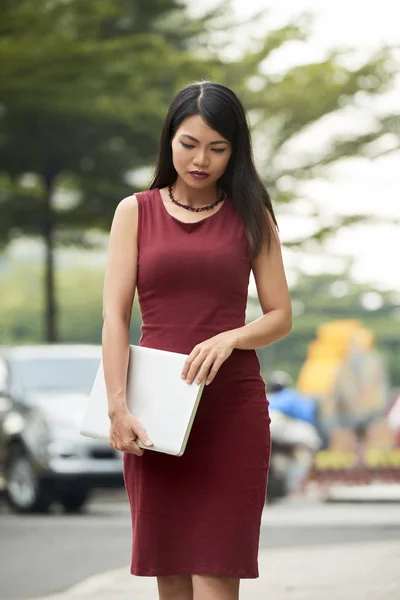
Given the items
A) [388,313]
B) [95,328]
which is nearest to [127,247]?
[95,328]

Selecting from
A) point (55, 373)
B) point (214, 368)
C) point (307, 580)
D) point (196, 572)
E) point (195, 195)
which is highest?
point (195, 195)

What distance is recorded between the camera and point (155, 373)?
3781 mm

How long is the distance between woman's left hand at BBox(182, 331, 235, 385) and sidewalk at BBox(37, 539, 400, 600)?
347 centimetres

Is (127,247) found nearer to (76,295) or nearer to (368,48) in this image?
(368,48)

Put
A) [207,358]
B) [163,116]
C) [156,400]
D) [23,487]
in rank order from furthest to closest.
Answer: [163,116], [23,487], [156,400], [207,358]

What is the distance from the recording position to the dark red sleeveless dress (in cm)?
379

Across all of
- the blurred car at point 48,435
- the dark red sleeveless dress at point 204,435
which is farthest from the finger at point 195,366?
the blurred car at point 48,435

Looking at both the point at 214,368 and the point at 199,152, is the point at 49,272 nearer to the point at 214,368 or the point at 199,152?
the point at 199,152

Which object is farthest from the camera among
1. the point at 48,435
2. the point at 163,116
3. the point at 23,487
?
the point at 163,116

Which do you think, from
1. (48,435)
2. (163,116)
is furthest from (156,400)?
(163,116)

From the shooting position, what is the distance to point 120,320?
384 centimetres

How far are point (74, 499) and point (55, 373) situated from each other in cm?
131

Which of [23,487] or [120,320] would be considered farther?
[23,487]

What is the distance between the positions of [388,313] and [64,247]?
2008 inches
